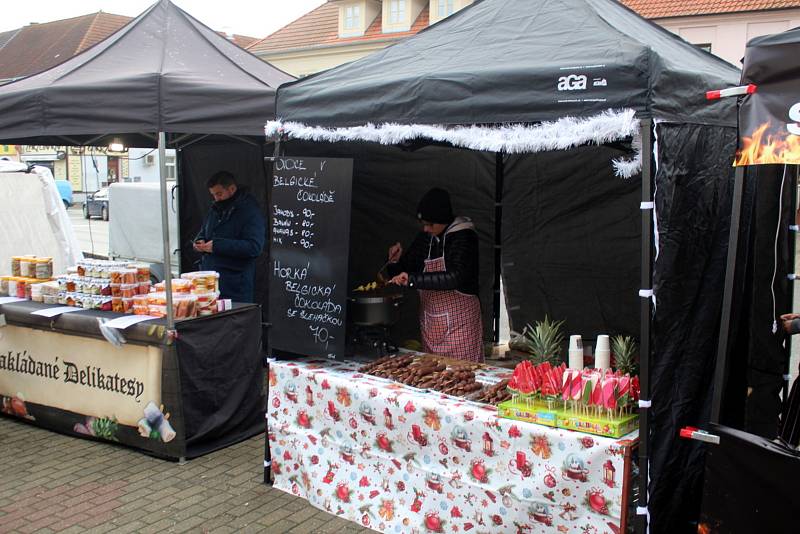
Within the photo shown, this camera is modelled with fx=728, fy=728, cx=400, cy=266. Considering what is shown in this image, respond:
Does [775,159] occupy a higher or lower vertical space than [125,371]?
higher

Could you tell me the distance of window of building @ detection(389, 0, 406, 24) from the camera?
28812 mm

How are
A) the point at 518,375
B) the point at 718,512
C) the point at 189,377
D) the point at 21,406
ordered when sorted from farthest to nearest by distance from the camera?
the point at 21,406
the point at 189,377
the point at 518,375
the point at 718,512

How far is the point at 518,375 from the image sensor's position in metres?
3.38

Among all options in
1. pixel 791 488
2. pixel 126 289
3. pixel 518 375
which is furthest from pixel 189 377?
pixel 791 488

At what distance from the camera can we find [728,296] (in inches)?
111

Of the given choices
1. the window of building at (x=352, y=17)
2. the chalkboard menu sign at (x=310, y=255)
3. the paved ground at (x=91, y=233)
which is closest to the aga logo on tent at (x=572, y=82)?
the chalkboard menu sign at (x=310, y=255)

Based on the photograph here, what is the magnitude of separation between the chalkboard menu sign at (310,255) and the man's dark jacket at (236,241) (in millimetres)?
1663

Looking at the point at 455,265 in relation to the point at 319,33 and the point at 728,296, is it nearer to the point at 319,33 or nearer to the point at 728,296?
the point at 728,296

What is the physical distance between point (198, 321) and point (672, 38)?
3.42 metres

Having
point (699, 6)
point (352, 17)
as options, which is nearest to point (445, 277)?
point (699, 6)

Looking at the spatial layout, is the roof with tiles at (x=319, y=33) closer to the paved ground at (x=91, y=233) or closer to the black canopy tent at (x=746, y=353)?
the paved ground at (x=91, y=233)

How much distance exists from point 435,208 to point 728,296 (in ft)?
7.02

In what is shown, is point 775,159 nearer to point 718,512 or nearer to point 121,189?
point 718,512

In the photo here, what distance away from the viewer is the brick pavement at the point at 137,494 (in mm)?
3951
